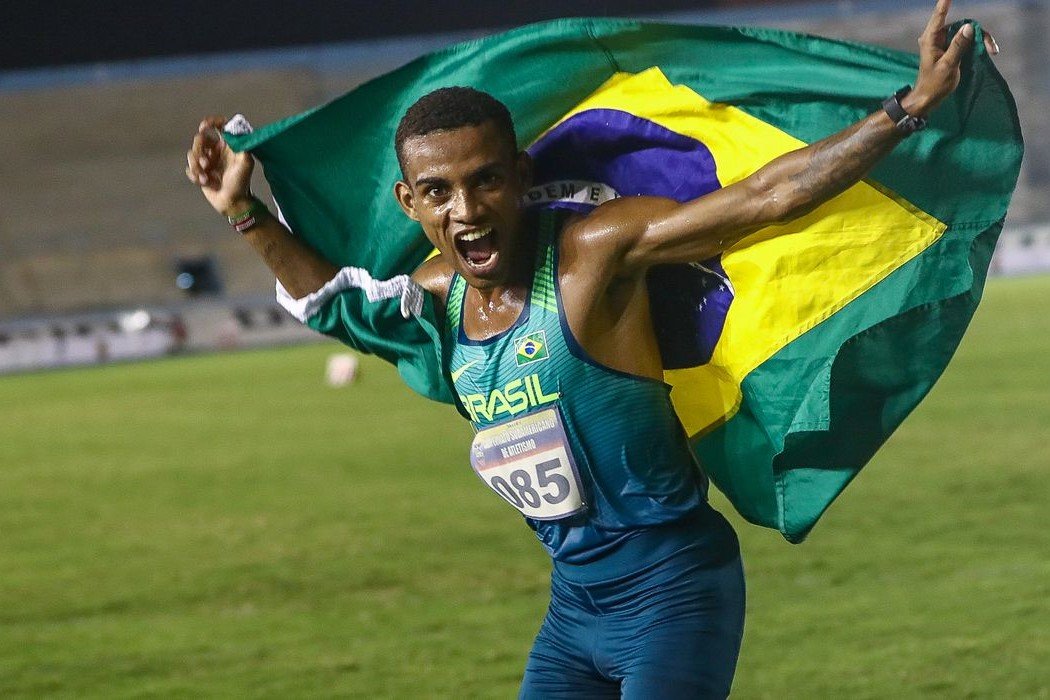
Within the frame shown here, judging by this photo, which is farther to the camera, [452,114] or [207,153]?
[207,153]

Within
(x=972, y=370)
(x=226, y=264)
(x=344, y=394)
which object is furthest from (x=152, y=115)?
(x=972, y=370)

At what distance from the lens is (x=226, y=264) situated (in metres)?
34.7

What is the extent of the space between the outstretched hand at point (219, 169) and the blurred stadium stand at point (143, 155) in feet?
95.2

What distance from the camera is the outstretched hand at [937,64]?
3229 mm

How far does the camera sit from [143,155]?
36312 mm

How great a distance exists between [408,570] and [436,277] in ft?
15.3

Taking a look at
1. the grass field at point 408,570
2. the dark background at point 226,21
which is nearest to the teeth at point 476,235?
the grass field at point 408,570

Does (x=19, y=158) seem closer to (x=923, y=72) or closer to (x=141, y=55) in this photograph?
(x=141, y=55)

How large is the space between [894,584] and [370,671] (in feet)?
8.50

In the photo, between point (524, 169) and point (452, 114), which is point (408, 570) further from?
point (452, 114)

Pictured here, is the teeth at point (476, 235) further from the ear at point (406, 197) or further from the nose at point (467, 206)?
the ear at point (406, 197)

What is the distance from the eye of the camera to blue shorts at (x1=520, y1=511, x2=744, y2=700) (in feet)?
11.4

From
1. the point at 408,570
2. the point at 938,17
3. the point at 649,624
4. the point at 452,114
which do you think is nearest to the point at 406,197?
the point at 452,114

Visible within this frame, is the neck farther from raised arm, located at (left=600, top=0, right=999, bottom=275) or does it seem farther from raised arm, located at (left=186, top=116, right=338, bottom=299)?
raised arm, located at (left=186, top=116, right=338, bottom=299)
